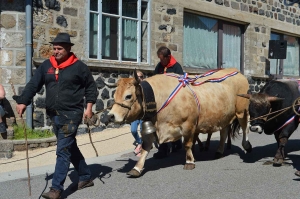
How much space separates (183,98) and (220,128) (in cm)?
113

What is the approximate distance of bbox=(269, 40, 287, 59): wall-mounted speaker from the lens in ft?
49.5

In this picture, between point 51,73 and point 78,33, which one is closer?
point 51,73

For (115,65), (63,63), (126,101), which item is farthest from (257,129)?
(115,65)

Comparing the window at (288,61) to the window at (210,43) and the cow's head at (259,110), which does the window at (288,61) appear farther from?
the cow's head at (259,110)

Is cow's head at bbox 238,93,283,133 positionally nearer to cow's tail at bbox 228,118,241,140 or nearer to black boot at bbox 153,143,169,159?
cow's tail at bbox 228,118,241,140

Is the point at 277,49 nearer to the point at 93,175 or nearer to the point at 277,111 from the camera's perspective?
the point at 277,111

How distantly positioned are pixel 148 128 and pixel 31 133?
3636 mm

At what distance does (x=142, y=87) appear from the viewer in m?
6.18

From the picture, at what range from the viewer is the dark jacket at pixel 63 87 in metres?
5.36

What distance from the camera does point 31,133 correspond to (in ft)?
29.3

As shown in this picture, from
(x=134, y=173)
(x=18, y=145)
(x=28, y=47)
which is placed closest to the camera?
(x=134, y=173)

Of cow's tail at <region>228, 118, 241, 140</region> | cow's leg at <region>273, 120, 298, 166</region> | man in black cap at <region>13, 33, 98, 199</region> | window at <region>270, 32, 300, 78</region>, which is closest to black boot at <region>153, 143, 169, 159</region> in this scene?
cow's tail at <region>228, 118, 241, 140</region>

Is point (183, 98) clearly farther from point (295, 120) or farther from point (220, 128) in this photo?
point (295, 120)

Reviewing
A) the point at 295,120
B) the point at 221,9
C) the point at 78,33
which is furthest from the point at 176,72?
the point at 221,9
